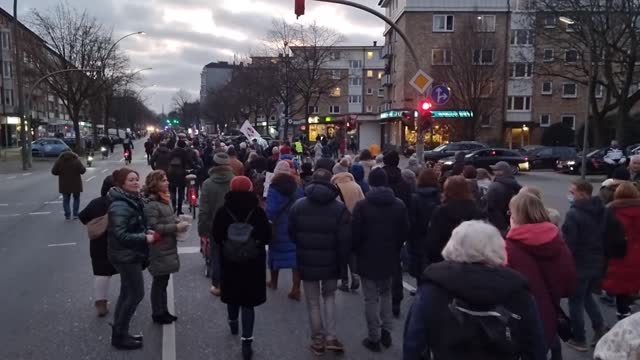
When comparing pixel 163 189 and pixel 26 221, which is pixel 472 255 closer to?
pixel 163 189

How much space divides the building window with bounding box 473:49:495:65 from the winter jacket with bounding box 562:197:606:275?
3772cm

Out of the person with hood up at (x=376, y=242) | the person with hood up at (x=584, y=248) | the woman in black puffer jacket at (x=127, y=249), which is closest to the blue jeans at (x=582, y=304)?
the person with hood up at (x=584, y=248)

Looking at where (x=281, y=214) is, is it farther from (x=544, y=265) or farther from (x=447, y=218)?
(x=544, y=265)

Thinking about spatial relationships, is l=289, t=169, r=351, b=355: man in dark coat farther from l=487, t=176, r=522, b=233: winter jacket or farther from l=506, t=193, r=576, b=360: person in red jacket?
l=487, t=176, r=522, b=233: winter jacket

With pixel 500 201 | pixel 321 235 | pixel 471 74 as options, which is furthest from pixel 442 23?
pixel 321 235

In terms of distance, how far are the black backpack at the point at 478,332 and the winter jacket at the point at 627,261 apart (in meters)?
3.80

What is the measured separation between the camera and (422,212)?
6742 millimetres

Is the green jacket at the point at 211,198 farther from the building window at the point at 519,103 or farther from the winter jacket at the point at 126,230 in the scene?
the building window at the point at 519,103

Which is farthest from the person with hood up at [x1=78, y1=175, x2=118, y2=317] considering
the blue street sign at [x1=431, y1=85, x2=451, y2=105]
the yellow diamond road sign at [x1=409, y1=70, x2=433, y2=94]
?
the blue street sign at [x1=431, y1=85, x2=451, y2=105]

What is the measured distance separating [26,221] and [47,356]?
931 centimetres

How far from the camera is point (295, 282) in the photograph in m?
7.36

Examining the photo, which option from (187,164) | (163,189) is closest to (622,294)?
(163,189)

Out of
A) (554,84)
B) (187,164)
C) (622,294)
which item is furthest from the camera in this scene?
(554,84)

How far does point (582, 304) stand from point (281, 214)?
3.53 m
